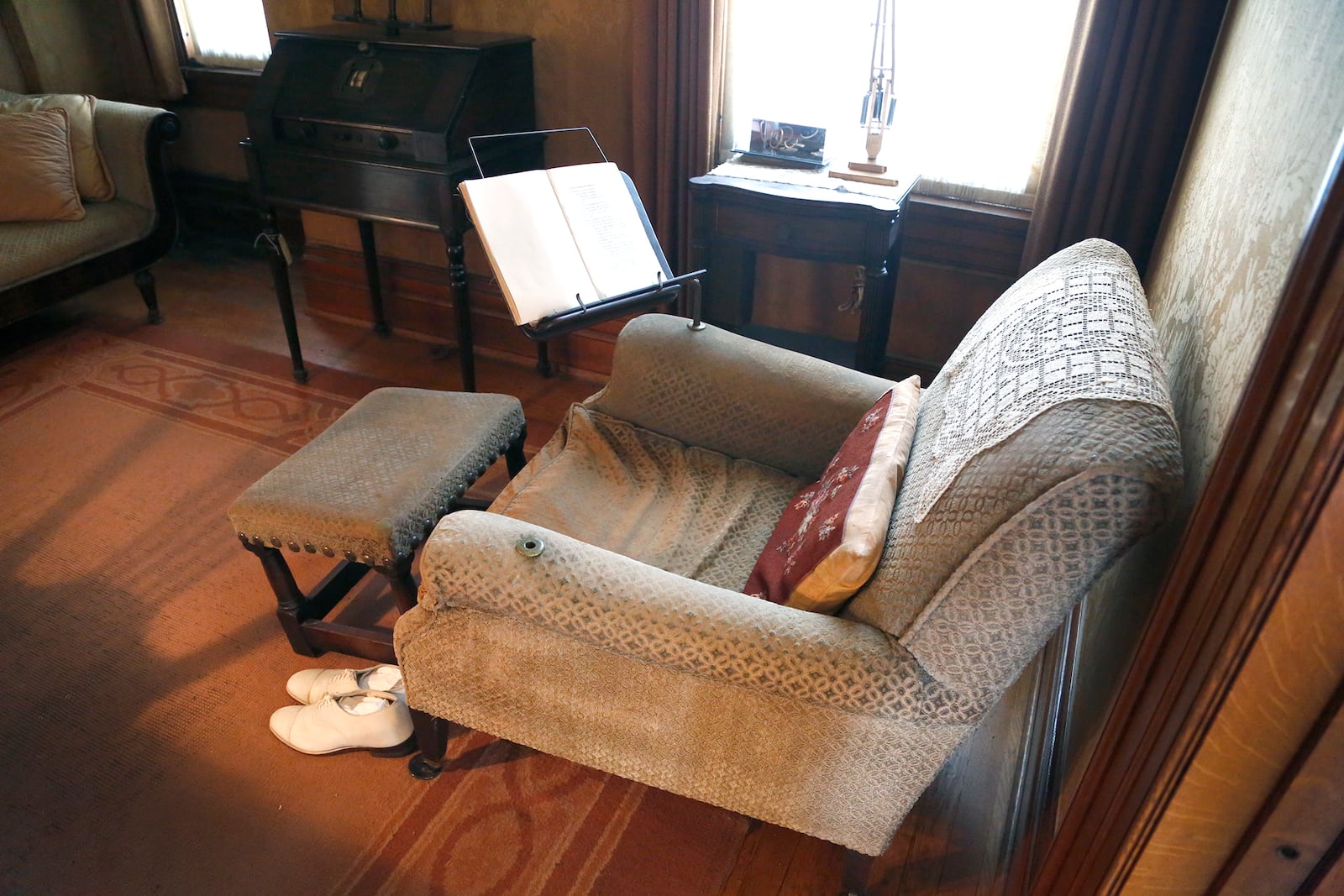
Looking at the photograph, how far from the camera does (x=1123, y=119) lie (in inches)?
72.9

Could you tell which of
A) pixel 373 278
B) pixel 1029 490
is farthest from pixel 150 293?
pixel 1029 490

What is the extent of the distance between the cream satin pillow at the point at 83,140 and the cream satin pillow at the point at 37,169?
0.09ft

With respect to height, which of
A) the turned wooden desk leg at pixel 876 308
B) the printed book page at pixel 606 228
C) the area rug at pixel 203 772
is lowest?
the area rug at pixel 203 772

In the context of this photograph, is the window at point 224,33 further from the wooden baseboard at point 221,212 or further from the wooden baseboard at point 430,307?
the wooden baseboard at point 430,307

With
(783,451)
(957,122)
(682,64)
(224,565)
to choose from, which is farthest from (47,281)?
(957,122)

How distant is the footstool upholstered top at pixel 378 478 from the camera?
149 centimetres

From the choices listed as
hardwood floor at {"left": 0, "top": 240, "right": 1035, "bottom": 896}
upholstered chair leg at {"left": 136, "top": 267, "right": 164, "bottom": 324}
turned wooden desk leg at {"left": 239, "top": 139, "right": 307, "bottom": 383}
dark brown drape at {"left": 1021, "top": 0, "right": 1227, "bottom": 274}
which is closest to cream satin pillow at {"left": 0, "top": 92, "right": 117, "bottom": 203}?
upholstered chair leg at {"left": 136, "top": 267, "right": 164, "bottom": 324}

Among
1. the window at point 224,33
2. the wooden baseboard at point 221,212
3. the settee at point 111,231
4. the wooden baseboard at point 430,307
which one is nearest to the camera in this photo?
the settee at point 111,231

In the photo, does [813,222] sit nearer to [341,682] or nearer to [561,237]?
[561,237]

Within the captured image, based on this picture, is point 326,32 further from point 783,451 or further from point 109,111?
point 783,451

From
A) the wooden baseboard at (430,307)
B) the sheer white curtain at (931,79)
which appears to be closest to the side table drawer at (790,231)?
the sheer white curtain at (931,79)

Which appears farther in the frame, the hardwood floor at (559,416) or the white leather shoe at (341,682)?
the white leather shoe at (341,682)

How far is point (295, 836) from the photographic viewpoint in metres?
1.42

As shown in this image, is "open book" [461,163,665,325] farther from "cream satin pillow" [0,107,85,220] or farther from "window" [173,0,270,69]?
"window" [173,0,270,69]
